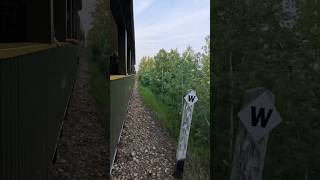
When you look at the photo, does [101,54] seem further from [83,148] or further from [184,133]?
[184,133]

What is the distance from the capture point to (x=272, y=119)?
12.6ft

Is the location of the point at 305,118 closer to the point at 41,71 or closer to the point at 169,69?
the point at 169,69

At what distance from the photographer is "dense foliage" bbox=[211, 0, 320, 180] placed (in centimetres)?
1569

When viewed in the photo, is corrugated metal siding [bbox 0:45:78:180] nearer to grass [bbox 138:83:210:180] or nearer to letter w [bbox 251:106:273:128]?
letter w [bbox 251:106:273:128]

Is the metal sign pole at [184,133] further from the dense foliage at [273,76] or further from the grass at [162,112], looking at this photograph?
the dense foliage at [273,76]

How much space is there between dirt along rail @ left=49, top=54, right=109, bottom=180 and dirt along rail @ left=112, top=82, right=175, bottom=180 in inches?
24.5

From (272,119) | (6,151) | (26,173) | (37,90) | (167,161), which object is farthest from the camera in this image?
(167,161)

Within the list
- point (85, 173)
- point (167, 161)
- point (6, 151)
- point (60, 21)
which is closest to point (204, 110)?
point (167, 161)

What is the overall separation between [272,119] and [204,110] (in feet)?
16.2

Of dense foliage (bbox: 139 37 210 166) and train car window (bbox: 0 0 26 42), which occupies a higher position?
train car window (bbox: 0 0 26 42)

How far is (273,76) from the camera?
1593 cm

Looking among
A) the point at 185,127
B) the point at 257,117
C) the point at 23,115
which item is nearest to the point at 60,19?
the point at 185,127

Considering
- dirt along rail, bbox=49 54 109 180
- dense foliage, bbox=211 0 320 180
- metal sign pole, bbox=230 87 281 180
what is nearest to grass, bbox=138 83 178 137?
dense foliage, bbox=211 0 320 180

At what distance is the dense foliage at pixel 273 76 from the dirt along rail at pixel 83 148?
1006 centimetres
